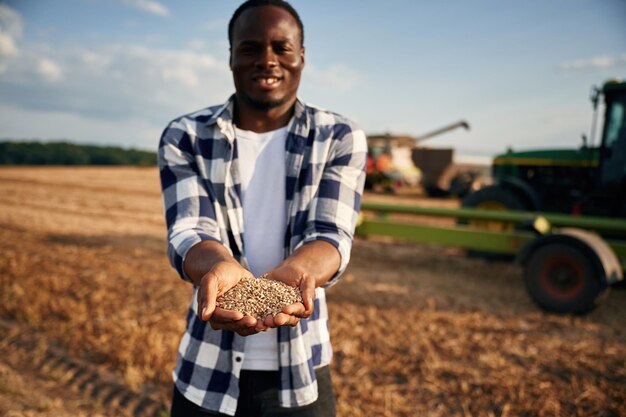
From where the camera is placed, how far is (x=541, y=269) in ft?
16.1

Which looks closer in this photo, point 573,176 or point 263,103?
point 263,103

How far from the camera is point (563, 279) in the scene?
480 cm

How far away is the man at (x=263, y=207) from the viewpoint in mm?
1413

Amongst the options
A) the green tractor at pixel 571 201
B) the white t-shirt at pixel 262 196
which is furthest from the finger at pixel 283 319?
the green tractor at pixel 571 201

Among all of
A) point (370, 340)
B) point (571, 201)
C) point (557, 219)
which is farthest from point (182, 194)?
point (571, 201)

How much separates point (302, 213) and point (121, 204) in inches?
491

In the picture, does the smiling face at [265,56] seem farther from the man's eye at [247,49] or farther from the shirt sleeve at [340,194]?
the shirt sleeve at [340,194]

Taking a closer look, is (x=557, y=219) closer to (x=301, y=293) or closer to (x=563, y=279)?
(x=563, y=279)

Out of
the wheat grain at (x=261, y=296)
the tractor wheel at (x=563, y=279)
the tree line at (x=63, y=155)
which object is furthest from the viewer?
the tree line at (x=63, y=155)

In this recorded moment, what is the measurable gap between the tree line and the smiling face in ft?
120

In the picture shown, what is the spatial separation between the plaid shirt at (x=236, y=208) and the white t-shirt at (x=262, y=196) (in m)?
0.03

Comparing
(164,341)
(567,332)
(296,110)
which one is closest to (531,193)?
(567,332)

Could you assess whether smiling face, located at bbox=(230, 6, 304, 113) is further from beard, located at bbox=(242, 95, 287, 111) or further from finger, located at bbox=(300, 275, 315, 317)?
finger, located at bbox=(300, 275, 315, 317)

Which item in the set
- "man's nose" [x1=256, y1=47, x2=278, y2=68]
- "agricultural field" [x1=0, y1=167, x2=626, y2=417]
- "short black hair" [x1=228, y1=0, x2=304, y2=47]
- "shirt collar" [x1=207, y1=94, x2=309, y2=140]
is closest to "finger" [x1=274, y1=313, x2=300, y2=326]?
"shirt collar" [x1=207, y1=94, x2=309, y2=140]
